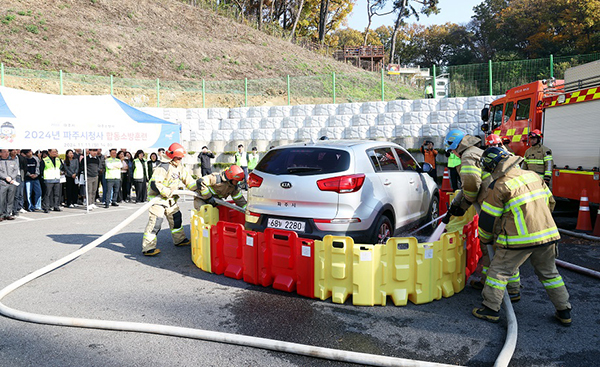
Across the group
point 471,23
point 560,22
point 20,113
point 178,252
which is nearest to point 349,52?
point 560,22

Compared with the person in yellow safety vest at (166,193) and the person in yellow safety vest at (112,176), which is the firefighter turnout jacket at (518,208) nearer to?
the person in yellow safety vest at (166,193)

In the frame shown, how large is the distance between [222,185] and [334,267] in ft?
10.2

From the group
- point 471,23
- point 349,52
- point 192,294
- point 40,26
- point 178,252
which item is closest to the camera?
point 192,294

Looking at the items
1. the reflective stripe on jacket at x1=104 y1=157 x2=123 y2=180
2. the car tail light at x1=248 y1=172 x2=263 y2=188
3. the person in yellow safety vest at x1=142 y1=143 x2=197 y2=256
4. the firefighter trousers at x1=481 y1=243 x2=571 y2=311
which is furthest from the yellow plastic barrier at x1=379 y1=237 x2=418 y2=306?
the reflective stripe on jacket at x1=104 y1=157 x2=123 y2=180

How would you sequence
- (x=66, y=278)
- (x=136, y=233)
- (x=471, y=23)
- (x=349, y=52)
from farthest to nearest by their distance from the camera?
1. (x=471, y=23)
2. (x=349, y=52)
3. (x=136, y=233)
4. (x=66, y=278)

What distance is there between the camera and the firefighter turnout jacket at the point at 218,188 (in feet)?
23.4

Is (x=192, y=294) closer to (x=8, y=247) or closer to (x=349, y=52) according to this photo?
(x=8, y=247)

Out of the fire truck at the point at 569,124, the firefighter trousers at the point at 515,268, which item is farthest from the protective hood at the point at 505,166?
the fire truck at the point at 569,124

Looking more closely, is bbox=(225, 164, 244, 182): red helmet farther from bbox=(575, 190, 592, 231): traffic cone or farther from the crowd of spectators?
the crowd of spectators

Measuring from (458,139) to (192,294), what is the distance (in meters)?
4.10

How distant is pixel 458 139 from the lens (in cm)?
610

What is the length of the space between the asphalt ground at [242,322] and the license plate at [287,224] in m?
0.79

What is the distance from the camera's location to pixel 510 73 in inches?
756

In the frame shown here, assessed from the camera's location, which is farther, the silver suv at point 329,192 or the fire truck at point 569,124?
the fire truck at point 569,124
